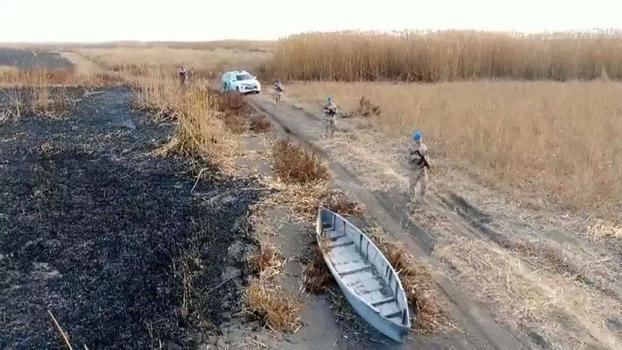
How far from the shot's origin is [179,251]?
796cm

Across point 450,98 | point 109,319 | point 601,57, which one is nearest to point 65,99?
point 450,98

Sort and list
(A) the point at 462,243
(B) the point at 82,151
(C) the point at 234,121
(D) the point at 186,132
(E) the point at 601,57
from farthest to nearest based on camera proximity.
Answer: (E) the point at 601,57 → (C) the point at 234,121 → (B) the point at 82,151 → (D) the point at 186,132 → (A) the point at 462,243

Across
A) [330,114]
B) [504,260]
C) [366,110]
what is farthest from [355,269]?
[366,110]

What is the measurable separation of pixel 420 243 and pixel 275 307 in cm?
279

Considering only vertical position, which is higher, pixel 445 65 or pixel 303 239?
pixel 445 65

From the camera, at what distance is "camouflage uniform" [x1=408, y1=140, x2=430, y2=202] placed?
9086 mm

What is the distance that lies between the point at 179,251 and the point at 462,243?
4.19 metres

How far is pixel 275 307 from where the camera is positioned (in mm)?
6176

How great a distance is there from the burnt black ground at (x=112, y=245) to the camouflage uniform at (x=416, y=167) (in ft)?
9.49

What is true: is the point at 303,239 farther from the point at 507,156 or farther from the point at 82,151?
the point at 82,151

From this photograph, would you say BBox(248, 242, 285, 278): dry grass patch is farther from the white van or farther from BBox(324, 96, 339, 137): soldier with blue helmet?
the white van

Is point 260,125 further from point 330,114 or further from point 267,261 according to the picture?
point 267,261

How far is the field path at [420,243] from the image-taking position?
5.74 m

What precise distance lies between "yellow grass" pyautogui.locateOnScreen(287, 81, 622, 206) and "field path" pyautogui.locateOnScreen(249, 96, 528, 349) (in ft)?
7.78
